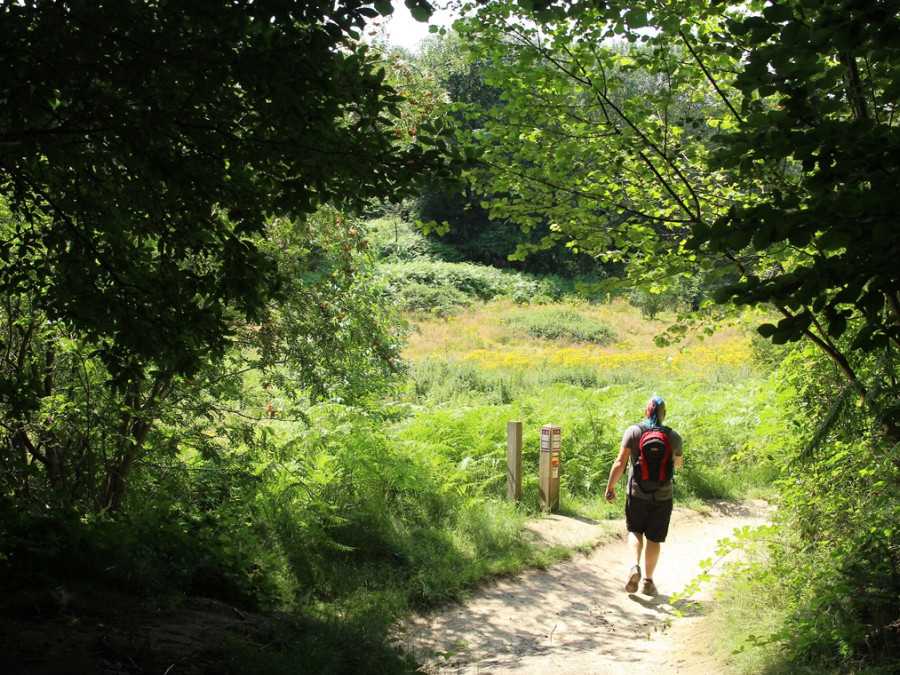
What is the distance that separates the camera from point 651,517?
23.6 feet

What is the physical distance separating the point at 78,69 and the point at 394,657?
3.77 m

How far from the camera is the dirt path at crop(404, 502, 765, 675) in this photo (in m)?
5.50

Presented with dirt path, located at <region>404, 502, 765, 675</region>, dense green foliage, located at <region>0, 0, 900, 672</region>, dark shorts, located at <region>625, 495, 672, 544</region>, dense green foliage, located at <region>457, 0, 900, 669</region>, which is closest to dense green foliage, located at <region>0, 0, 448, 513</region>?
dense green foliage, located at <region>0, 0, 900, 672</region>

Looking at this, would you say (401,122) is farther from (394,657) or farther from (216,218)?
(394,657)

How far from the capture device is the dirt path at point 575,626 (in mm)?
5500

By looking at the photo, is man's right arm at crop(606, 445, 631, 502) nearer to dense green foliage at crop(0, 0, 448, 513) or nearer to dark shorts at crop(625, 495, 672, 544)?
dark shorts at crop(625, 495, 672, 544)

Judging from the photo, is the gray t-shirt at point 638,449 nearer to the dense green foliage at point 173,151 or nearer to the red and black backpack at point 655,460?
the red and black backpack at point 655,460

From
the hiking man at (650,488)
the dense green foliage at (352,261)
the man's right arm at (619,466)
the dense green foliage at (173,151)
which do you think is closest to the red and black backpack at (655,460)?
the hiking man at (650,488)

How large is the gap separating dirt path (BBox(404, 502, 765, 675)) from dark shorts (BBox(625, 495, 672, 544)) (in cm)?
60

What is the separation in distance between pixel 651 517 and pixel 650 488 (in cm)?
28

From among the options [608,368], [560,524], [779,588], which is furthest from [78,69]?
[608,368]

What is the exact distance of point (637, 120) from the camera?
5012mm

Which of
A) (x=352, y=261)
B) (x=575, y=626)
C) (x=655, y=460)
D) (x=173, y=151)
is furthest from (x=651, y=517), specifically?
(x=173, y=151)

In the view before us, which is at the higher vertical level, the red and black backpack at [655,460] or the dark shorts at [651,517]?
the red and black backpack at [655,460]
